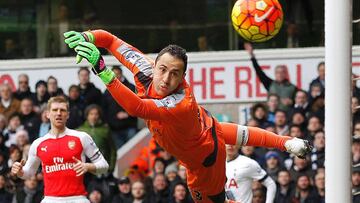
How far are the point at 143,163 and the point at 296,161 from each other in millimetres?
2209

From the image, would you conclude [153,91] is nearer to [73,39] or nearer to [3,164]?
[73,39]

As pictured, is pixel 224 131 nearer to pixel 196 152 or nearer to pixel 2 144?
pixel 196 152

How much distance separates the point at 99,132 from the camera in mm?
14258

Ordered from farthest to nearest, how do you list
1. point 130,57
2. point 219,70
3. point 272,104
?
1. point 219,70
2. point 272,104
3. point 130,57

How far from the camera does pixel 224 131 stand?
9.38m

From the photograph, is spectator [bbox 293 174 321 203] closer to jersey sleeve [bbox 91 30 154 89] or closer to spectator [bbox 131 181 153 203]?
spectator [bbox 131 181 153 203]

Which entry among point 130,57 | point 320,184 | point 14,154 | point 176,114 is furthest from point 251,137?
point 14,154

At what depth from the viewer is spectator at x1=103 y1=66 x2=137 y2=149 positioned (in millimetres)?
14945

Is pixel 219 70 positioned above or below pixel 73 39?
below

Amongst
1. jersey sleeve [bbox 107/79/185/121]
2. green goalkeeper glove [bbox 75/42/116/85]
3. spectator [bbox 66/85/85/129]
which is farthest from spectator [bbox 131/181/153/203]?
green goalkeeper glove [bbox 75/42/116/85]

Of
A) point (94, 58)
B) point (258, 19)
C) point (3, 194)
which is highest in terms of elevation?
point (258, 19)

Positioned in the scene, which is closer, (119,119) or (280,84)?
(280,84)

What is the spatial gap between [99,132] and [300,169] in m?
2.64

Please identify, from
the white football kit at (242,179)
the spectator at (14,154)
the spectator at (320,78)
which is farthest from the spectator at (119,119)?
the white football kit at (242,179)
